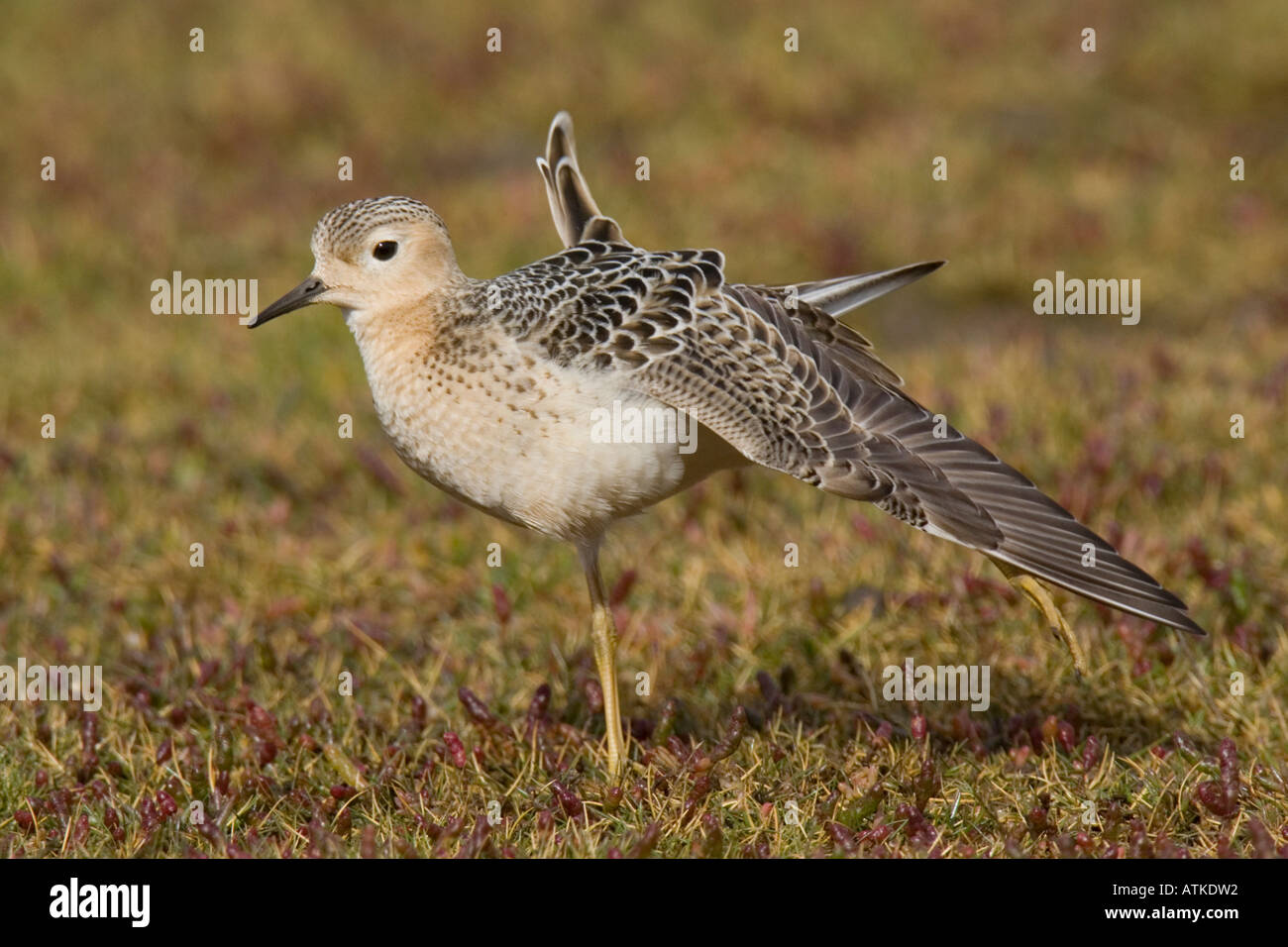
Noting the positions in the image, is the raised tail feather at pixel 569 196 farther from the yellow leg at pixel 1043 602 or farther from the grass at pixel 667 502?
the yellow leg at pixel 1043 602

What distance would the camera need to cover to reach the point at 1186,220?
10.8m

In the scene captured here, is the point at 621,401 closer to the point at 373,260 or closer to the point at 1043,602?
the point at 373,260

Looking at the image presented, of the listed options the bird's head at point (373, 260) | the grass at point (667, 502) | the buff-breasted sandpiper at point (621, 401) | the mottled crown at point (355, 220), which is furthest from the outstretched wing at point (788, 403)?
the grass at point (667, 502)

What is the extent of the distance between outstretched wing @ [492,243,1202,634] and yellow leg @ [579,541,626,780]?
2.47 feet

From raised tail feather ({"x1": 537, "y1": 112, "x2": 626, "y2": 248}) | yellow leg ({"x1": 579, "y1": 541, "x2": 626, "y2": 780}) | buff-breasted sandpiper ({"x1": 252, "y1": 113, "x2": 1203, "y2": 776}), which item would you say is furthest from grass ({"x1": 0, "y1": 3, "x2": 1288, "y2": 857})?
raised tail feather ({"x1": 537, "y1": 112, "x2": 626, "y2": 248})

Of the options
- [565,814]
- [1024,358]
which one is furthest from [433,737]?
[1024,358]

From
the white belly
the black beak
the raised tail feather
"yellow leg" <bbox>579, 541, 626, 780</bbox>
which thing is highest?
the raised tail feather

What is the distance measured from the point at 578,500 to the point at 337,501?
3.38m

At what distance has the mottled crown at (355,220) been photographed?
4.75m

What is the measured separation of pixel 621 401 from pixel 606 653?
107 centimetres

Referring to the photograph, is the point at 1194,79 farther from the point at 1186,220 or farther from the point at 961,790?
the point at 961,790

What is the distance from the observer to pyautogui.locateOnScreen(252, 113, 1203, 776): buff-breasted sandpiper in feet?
14.5

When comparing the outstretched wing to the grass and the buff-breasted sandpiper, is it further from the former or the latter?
the grass

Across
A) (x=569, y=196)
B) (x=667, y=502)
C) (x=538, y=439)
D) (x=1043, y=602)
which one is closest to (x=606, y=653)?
(x=538, y=439)
